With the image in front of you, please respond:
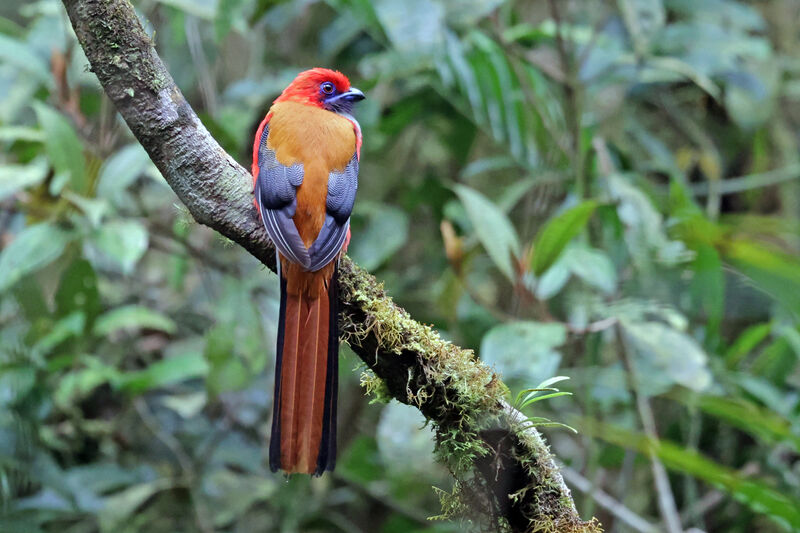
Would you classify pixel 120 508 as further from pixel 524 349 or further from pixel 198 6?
pixel 198 6

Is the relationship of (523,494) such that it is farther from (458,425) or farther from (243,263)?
(243,263)

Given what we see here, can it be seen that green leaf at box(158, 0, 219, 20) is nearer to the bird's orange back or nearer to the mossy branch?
the bird's orange back

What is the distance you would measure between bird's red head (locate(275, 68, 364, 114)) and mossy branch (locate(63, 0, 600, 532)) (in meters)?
0.96

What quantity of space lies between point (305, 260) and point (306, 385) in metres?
0.27

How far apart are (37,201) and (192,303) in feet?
3.72

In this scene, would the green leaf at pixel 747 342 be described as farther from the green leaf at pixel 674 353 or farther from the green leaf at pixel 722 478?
the green leaf at pixel 722 478

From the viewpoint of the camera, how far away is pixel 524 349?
244cm

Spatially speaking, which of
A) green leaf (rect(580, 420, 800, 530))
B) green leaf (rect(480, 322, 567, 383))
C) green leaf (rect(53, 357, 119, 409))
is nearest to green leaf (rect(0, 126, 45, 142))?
green leaf (rect(53, 357, 119, 409))

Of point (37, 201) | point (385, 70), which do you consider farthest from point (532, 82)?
Answer: point (37, 201)

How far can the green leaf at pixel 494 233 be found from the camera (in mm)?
2559

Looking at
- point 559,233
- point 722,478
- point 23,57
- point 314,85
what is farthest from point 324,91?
point 722,478

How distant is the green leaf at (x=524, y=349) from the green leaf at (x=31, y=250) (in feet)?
4.72

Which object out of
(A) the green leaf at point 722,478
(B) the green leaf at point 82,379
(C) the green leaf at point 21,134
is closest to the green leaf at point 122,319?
(B) the green leaf at point 82,379

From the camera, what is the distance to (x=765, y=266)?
1636mm
